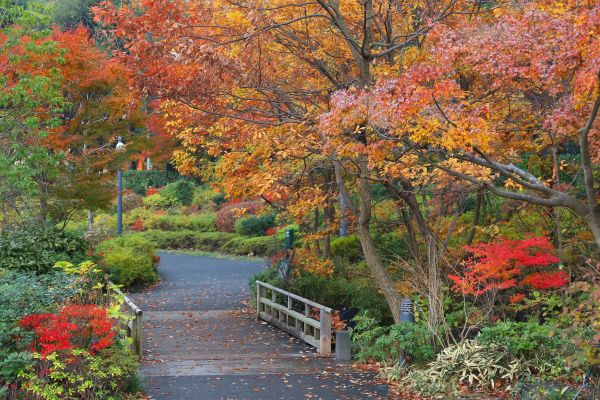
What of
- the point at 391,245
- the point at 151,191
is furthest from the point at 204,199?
the point at 391,245

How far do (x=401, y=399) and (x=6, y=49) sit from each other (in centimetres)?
1042

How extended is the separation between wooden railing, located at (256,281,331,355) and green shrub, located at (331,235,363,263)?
311 centimetres

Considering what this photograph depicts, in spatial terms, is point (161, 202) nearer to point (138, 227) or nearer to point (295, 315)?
point (138, 227)

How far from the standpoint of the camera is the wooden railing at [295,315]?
1162cm

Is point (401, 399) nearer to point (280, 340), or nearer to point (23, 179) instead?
point (280, 340)

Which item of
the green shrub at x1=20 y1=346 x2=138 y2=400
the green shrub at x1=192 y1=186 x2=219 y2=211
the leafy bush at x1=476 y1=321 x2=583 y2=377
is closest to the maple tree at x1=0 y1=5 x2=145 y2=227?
the green shrub at x1=20 y1=346 x2=138 y2=400

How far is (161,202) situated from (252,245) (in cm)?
1096

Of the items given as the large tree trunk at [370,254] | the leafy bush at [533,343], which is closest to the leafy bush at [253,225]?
the large tree trunk at [370,254]

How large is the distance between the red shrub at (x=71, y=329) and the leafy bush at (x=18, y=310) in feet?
0.49

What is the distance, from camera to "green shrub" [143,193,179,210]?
40.9 m

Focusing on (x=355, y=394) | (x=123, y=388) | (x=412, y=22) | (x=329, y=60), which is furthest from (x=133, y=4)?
(x=355, y=394)

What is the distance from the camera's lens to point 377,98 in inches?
317

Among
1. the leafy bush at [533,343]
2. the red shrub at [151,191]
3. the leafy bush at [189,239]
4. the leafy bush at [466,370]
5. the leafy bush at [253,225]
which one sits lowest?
the leafy bush at [466,370]

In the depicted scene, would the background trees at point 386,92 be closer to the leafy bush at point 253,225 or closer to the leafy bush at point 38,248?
the leafy bush at point 38,248
